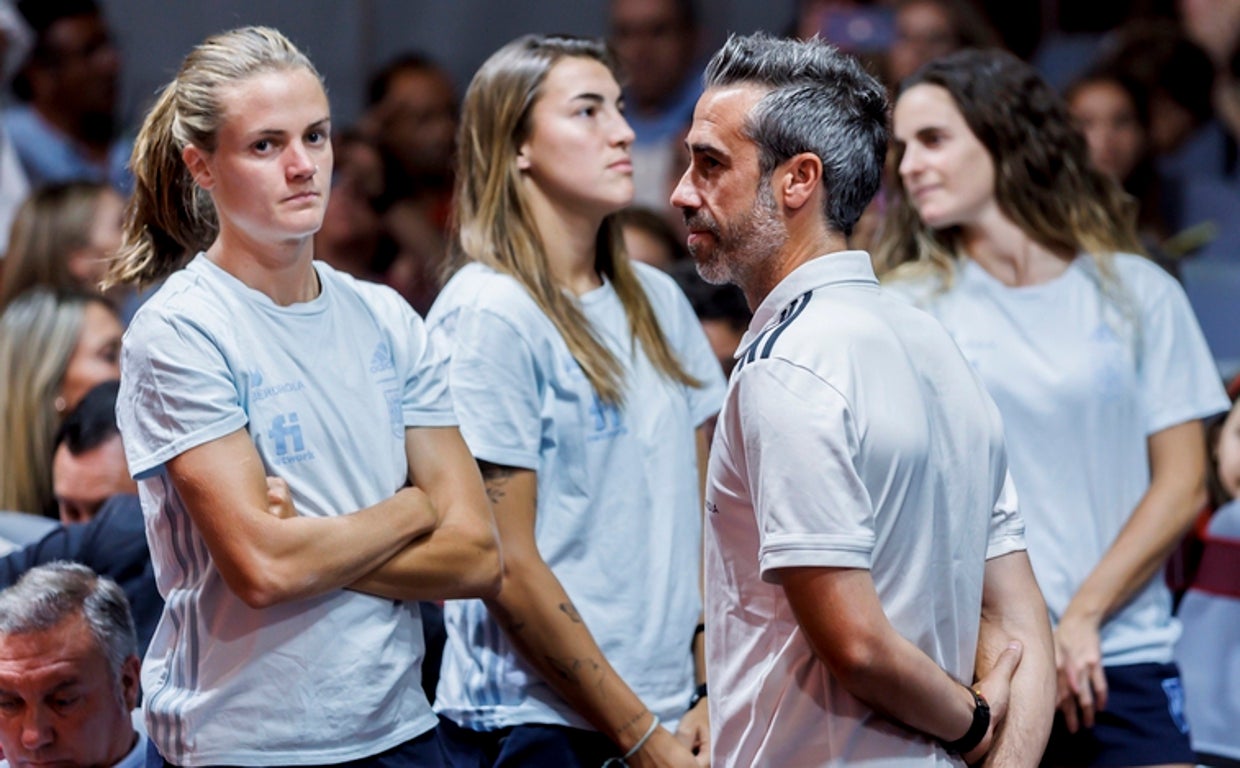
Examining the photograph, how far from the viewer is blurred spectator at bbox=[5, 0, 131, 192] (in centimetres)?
600

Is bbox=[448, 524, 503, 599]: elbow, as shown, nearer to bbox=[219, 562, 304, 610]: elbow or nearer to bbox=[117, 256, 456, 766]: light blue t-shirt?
bbox=[117, 256, 456, 766]: light blue t-shirt

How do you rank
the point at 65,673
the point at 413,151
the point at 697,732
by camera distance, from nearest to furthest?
the point at 65,673
the point at 697,732
the point at 413,151

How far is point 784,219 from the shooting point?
208 centimetres

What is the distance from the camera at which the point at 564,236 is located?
295cm

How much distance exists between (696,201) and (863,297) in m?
Result: 0.26

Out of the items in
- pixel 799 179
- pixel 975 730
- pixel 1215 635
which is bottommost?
pixel 1215 635

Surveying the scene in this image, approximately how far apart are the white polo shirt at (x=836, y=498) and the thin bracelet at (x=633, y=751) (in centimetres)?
51

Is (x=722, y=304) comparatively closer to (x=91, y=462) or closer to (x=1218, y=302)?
(x=91, y=462)

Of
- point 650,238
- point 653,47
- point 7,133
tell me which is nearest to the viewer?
point 650,238

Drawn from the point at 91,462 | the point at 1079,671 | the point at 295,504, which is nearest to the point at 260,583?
the point at 295,504

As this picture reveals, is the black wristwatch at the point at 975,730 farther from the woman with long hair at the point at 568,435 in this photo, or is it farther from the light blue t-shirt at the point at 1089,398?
the light blue t-shirt at the point at 1089,398

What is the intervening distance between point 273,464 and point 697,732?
3.07 feet

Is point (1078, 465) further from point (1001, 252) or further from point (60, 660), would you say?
point (60, 660)

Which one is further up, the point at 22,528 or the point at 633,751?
the point at 633,751
